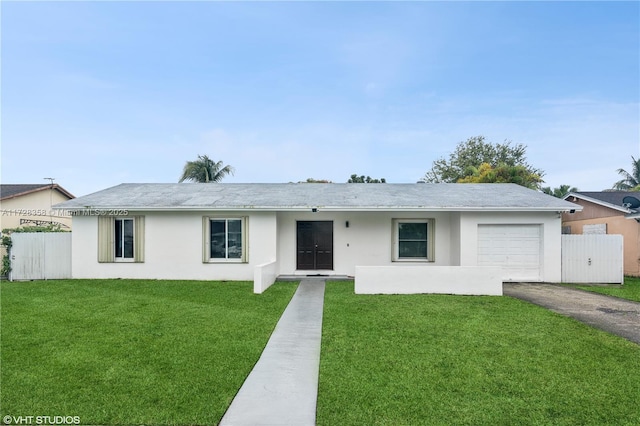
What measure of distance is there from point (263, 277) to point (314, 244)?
3.61m

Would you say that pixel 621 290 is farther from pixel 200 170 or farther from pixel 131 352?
pixel 200 170

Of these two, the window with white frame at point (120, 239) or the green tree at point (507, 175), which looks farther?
the green tree at point (507, 175)

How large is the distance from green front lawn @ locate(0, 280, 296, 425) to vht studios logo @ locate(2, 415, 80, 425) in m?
0.07

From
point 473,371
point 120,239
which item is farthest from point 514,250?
point 120,239

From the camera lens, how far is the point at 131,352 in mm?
5145

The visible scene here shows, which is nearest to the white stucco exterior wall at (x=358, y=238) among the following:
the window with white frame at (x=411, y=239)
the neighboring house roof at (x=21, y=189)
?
the window with white frame at (x=411, y=239)

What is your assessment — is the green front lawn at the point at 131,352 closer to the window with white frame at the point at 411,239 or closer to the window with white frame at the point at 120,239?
the window with white frame at the point at 120,239

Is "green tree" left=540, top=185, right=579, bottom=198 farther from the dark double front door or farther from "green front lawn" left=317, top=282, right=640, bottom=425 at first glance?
"green front lawn" left=317, top=282, right=640, bottom=425

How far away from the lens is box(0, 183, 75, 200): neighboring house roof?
73.3 feet

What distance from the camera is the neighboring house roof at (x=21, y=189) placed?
22.3 m

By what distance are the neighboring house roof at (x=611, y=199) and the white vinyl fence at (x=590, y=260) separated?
3.31 m

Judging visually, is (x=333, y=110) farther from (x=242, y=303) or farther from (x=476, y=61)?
(x=242, y=303)

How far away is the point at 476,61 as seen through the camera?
62.0ft

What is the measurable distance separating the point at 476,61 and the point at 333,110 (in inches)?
344
